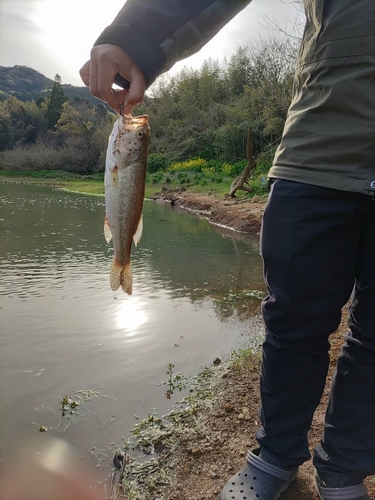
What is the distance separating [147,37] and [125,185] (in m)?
0.77

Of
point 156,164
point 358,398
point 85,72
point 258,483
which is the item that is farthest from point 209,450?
point 156,164

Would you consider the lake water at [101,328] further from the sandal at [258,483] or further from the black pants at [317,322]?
the black pants at [317,322]

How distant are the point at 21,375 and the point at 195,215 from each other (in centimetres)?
1206

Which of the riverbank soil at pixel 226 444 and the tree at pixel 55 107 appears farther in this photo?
the tree at pixel 55 107

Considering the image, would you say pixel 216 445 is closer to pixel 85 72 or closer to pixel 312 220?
pixel 312 220

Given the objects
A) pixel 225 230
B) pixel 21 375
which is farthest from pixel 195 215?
pixel 21 375

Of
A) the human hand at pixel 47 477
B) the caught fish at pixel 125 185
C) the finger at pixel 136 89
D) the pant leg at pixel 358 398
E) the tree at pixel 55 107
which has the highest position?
the tree at pixel 55 107

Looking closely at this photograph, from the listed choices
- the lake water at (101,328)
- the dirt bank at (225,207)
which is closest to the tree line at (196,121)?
the dirt bank at (225,207)

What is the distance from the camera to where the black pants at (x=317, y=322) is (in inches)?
54.3

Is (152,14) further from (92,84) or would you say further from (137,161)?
(137,161)

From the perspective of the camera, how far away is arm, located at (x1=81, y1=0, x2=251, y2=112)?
4.54 feet

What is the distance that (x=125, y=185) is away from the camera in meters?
2.02

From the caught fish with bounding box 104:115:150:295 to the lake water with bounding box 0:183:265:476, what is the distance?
1053mm

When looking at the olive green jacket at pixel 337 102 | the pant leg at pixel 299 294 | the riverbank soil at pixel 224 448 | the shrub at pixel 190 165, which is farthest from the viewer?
the shrub at pixel 190 165
